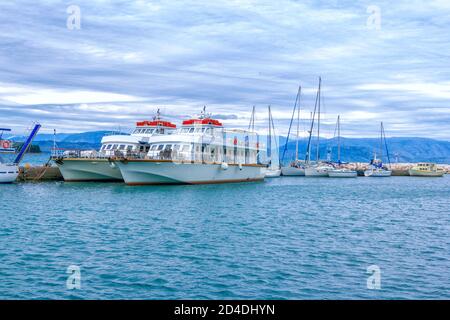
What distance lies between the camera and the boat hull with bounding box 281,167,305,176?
105125mm

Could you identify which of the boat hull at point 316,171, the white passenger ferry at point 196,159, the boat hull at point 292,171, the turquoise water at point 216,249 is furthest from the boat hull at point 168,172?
the boat hull at point 316,171

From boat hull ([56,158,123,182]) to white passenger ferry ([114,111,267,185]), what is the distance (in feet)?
17.4

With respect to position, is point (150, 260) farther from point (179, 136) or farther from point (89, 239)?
point (179, 136)

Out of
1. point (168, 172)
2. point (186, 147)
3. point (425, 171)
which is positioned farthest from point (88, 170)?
point (425, 171)

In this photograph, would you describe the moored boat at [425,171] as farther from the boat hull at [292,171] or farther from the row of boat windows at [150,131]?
the row of boat windows at [150,131]

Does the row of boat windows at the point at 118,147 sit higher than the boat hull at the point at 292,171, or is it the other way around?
the row of boat windows at the point at 118,147

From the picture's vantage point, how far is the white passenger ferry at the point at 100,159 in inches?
2302

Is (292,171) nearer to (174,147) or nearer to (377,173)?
(377,173)

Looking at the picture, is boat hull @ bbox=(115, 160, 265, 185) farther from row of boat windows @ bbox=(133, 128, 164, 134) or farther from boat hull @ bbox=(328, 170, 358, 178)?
boat hull @ bbox=(328, 170, 358, 178)

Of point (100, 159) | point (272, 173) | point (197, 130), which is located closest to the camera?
point (100, 159)

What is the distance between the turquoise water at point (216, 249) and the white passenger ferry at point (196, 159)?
11373mm

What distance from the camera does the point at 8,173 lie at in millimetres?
57219

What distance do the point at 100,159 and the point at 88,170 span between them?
2.86 m
